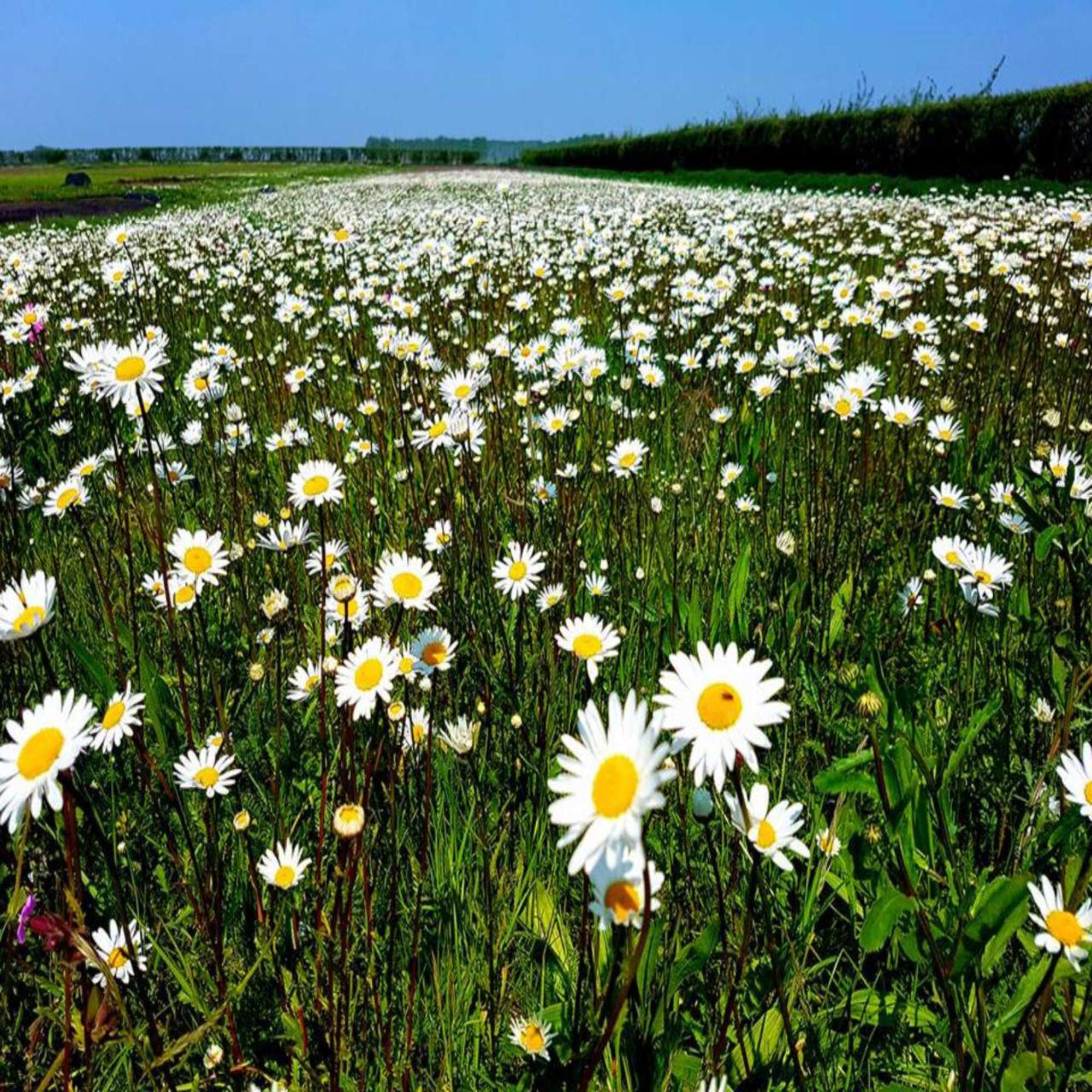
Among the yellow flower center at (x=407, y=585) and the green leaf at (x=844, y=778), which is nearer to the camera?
the green leaf at (x=844, y=778)

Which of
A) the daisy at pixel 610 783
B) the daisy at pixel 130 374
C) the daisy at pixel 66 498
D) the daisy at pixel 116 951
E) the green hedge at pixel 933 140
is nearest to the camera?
the daisy at pixel 610 783

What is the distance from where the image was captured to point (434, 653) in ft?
4.80

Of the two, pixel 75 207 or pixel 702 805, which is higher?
pixel 75 207

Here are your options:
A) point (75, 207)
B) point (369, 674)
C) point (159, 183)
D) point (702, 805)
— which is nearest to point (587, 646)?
point (369, 674)

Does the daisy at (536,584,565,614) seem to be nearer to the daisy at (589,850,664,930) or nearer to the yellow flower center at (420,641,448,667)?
the yellow flower center at (420,641,448,667)

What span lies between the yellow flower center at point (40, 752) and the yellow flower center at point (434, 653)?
0.59 m

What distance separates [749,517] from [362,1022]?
1.97 meters

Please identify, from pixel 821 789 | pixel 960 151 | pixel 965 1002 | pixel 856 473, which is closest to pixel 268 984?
pixel 821 789

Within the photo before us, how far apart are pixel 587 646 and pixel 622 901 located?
0.81 m

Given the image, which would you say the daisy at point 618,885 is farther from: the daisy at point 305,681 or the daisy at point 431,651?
the daisy at point 305,681

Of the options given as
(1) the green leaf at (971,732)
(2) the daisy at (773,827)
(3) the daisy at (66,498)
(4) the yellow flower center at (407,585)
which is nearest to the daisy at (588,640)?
(4) the yellow flower center at (407,585)

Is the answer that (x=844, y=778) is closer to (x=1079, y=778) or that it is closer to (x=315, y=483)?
(x=1079, y=778)

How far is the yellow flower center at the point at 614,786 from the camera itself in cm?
72

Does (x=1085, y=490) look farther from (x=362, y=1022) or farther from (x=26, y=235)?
(x=26, y=235)
